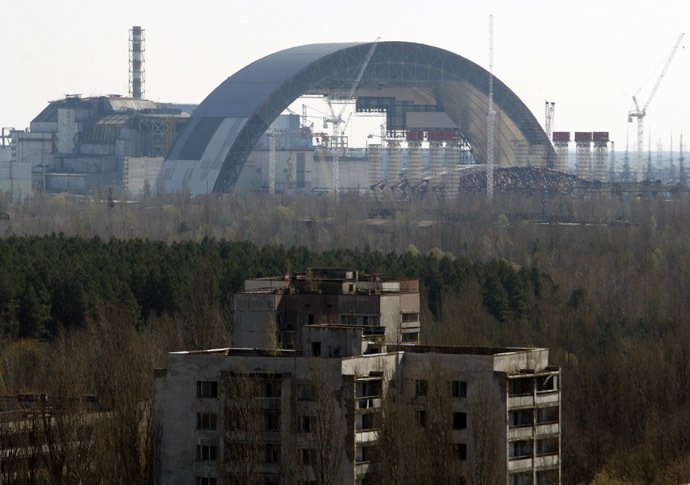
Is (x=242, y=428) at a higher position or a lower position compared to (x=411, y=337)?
lower

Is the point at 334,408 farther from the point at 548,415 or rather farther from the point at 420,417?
the point at 548,415

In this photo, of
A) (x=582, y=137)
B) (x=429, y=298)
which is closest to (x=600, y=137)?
(x=582, y=137)

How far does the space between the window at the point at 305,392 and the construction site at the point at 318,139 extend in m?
68.9

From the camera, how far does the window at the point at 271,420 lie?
29422 mm

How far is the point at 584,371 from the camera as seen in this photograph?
137 feet

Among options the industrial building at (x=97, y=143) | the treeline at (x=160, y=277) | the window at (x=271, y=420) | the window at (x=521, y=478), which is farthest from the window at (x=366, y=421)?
the industrial building at (x=97, y=143)

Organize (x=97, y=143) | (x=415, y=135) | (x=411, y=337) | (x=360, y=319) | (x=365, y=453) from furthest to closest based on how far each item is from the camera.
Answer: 1. (x=97, y=143)
2. (x=415, y=135)
3. (x=411, y=337)
4. (x=360, y=319)
5. (x=365, y=453)

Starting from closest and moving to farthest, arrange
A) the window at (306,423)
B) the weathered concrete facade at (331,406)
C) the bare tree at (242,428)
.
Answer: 1. the bare tree at (242,428)
2. the weathered concrete facade at (331,406)
3. the window at (306,423)

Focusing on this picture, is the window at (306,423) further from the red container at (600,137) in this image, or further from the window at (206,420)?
the red container at (600,137)

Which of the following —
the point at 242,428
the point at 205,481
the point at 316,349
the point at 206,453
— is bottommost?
the point at 205,481

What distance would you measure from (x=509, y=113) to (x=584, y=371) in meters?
68.2

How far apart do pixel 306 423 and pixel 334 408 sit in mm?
570

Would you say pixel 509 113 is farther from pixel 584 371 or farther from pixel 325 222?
pixel 584 371

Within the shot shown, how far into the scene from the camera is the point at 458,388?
29750mm
